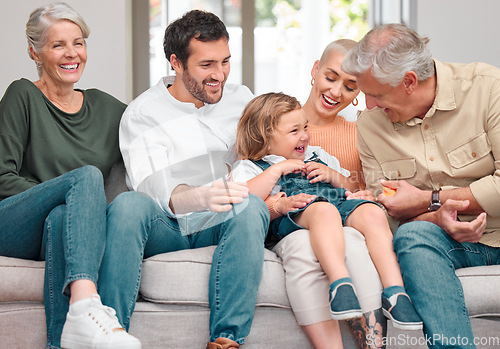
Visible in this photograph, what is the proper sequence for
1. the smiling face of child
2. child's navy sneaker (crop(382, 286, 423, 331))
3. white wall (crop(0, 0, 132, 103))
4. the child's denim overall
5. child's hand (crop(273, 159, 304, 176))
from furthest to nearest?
1. white wall (crop(0, 0, 132, 103))
2. the smiling face of child
3. child's hand (crop(273, 159, 304, 176))
4. the child's denim overall
5. child's navy sneaker (crop(382, 286, 423, 331))

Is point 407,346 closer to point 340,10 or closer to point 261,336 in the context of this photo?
point 261,336

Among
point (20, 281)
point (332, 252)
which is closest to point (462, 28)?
point (332, 252)

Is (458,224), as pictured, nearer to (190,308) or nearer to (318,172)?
(318,172)

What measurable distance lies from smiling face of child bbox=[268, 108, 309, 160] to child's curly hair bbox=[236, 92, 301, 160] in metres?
0.02

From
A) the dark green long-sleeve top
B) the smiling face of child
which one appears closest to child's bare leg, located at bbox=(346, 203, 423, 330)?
the smiling face of child

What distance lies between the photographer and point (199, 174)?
2.08 metres

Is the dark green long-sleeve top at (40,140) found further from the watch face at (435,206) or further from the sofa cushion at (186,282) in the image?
the watch face at (435,206)

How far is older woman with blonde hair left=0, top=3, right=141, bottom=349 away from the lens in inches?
58.4

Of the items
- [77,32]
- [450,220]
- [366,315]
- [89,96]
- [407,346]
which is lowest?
[407,346]

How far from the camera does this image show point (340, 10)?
707 cm

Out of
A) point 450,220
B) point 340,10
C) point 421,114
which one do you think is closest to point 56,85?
point 421,114

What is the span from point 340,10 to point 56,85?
5.54 meters

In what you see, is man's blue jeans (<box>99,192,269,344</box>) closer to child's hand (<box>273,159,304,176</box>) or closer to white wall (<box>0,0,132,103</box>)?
child's hand (<box>273,159,304,176</box>)

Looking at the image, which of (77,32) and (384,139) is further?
(77,32)
